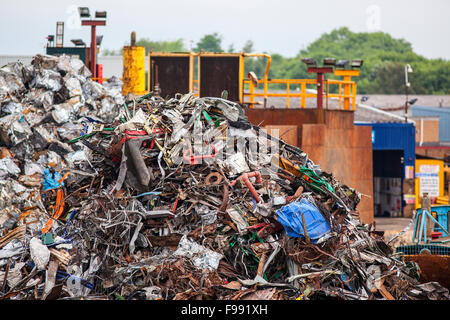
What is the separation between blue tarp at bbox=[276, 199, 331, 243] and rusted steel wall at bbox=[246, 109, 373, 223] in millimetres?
7250

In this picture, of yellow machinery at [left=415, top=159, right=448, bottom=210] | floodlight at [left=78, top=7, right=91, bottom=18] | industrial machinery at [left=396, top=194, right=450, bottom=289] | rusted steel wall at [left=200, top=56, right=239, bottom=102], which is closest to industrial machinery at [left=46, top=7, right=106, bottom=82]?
floodlight at [left=78, top=7, right=91, bottom=18]

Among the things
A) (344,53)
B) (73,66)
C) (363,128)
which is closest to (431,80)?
(344,53)

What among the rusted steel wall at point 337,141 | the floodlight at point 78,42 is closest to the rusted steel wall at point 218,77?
the rusted steel wall at point 337,141

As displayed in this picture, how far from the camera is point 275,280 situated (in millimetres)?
8484

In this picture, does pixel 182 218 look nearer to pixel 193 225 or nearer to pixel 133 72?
pixel 193 225

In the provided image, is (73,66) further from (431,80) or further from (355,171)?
(431,80)

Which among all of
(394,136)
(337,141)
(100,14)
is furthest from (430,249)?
(100,14)

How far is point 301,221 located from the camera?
28.1 feet

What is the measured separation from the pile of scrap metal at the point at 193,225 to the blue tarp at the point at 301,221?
0.06 feet

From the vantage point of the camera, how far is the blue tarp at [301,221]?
8547mm

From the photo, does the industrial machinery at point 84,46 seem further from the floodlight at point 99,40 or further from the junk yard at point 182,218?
the junk yard at point 182,218

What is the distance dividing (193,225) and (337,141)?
A: 8692mm

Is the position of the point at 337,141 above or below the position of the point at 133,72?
below
